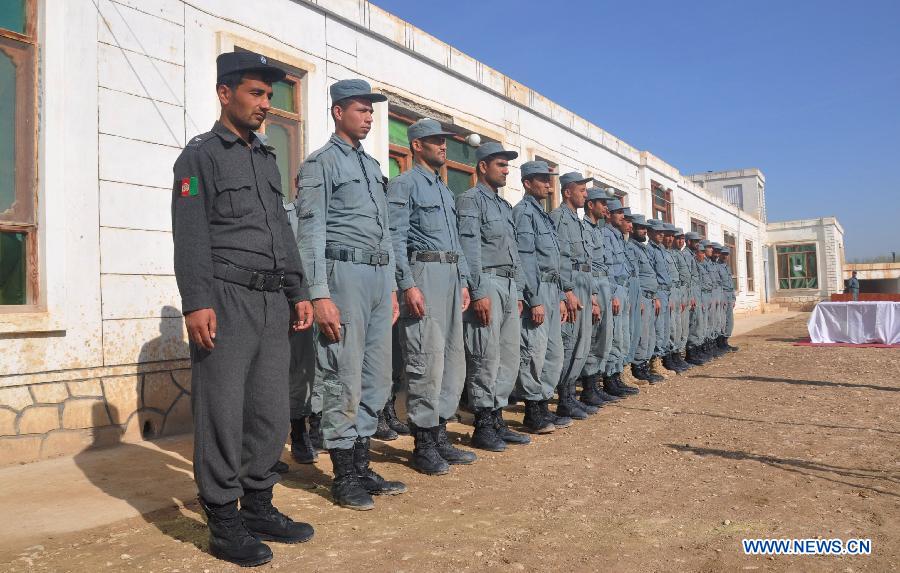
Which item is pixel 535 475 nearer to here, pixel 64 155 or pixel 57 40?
pixel 64 155

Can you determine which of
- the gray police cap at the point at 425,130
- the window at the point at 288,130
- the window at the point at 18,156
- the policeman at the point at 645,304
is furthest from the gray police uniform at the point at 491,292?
the policeman at the point at 645,304

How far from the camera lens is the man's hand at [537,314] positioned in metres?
5.12

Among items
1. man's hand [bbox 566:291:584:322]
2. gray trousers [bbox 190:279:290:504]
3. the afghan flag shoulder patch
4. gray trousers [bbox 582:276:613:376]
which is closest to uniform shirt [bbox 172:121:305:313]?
the afghan flag shoulder patch

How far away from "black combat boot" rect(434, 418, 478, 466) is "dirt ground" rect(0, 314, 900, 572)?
3.6 inches

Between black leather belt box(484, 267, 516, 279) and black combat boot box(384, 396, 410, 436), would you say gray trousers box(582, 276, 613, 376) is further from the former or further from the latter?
black combat boot box(384, 396, 410, 436)

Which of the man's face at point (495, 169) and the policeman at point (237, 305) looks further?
the man's face at point (495, 169)

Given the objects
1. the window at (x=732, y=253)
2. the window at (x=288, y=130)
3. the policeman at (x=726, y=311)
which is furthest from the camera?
the window at (x=732, y=253)

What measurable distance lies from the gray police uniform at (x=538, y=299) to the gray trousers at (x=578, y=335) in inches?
17.7

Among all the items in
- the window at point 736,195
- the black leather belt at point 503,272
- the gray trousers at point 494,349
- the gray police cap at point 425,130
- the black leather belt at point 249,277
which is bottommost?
the gray trousers at point 494,349

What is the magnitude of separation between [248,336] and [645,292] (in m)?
6.37

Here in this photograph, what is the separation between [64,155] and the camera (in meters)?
4.53

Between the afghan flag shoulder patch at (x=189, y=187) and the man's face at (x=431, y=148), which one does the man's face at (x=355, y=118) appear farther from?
the afghan flag shoulder patch at (x=189, y=187)

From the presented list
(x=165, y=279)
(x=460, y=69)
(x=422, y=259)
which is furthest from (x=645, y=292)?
(x=165, y=279)

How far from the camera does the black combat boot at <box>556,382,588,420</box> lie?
5797 millimetres
